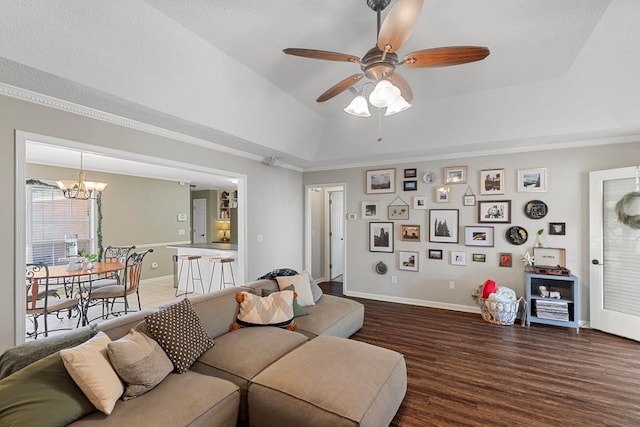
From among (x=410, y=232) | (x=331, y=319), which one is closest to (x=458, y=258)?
(x=410, y=232)

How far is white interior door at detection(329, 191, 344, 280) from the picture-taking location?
274 inches

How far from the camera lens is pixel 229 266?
5.30 m

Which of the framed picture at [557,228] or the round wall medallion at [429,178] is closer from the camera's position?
the framed picture at [557,228]

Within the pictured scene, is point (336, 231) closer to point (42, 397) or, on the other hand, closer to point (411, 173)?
point (411, 173)

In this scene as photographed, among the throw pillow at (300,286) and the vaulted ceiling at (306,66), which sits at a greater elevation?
the vaulted ceiling at (306,66)

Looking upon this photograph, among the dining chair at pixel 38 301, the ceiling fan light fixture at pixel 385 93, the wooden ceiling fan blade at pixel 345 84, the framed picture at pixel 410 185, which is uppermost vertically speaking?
the wooden ceiling fan blade at pixel 345 84

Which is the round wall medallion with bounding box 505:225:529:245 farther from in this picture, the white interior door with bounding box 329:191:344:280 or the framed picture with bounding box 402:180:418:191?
the white interior door with bounding box 329:191:344:280

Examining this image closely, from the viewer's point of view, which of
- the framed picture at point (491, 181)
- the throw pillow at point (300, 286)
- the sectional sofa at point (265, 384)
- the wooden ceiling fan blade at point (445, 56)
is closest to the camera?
the sectional sofa at point (265, 384)

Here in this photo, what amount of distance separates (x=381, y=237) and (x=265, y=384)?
145 inches

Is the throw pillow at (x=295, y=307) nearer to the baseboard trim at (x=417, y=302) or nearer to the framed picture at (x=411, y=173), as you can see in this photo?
the baseboard trim at (x=417, y=302)

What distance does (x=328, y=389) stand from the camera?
5.61 ft

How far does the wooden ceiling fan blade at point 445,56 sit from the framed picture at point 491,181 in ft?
9.68

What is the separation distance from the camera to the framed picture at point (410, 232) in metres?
4.88

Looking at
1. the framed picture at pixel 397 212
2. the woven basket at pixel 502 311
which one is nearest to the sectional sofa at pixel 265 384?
the woven basket at pixel 502 311
